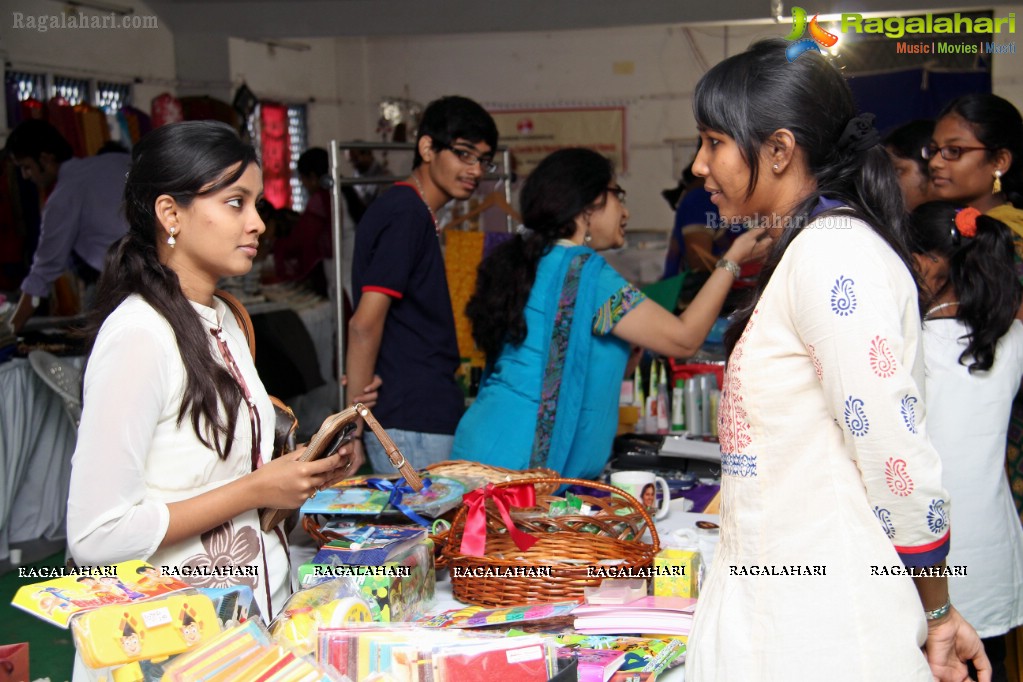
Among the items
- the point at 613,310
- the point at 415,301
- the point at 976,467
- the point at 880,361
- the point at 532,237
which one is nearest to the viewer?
the point at 880,361

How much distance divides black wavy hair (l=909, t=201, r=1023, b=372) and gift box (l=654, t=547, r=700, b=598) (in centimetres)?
85

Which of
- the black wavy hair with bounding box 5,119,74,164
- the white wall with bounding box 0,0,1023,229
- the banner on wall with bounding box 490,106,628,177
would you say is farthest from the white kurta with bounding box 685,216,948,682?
the banner on wall with bounding box 490,106,628,177

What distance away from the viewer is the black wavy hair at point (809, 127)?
1.18 m

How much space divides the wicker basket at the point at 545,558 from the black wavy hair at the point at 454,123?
129 centimetres

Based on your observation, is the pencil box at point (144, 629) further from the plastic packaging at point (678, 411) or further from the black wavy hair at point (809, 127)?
the plastic packaging at point (678, 411)

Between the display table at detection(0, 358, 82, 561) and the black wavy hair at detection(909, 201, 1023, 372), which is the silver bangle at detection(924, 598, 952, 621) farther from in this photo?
the display table at detection(0, 358, 82, 561)

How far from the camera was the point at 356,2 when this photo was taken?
5551 mm

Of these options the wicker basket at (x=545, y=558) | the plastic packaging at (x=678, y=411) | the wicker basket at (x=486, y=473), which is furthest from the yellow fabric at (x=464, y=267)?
the wicker basket at (x=545, y=558)

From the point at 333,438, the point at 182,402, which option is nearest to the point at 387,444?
the point at 333,438

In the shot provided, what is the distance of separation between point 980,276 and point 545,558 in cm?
119

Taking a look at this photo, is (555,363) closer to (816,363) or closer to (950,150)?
(950,150)

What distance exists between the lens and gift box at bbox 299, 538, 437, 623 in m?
1.51

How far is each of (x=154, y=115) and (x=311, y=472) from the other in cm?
602

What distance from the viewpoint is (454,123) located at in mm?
2732
